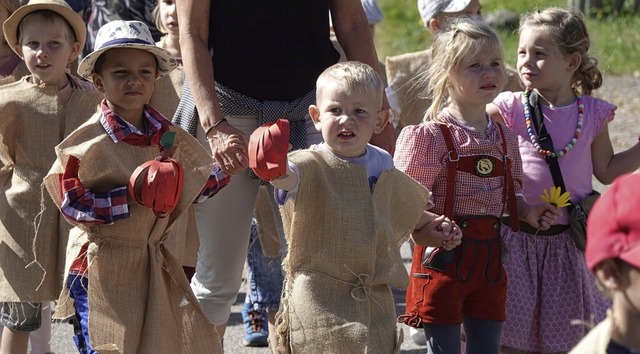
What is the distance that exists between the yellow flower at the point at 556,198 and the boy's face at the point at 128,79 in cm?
153

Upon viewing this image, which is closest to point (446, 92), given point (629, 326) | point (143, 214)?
point (143, 214)

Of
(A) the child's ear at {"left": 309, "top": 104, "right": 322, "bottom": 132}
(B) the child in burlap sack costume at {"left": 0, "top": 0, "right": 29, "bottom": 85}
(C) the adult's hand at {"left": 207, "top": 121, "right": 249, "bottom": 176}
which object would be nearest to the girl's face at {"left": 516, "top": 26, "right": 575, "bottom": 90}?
(A) the child's ear at {"left": 309, "top": 104, "right": 322, "bottom": 132}

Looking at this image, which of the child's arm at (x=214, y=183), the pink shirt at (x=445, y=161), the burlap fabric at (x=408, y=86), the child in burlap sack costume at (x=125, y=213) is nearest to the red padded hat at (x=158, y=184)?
the child in burlap sack costume at (x=125, y=213)

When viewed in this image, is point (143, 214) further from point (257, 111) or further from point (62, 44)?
point (62, 44)

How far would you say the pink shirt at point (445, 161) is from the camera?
4.44 metres

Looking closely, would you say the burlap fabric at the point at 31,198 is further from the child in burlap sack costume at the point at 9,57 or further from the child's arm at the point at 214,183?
the child's arm at the point at 214,183

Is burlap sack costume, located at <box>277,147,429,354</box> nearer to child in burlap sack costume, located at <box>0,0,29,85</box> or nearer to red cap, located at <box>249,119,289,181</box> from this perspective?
red cap, located at <box>249,119,289,181</box>

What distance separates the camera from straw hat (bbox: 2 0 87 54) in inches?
195

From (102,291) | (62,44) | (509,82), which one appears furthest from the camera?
(509,82)

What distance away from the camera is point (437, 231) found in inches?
167

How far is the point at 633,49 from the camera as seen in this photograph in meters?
13.7

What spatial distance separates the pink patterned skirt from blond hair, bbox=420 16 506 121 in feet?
1.97

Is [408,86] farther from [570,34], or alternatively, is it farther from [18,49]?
[18,49]

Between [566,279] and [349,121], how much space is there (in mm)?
1293
